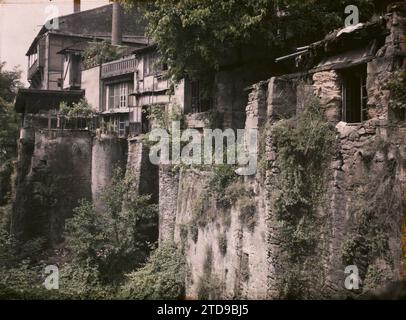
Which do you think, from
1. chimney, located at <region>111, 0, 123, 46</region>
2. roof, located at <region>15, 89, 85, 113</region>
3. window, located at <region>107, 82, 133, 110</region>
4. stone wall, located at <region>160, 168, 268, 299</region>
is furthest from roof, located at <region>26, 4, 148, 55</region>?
stone wall, located at <region>160, 168, 268, 299</region>

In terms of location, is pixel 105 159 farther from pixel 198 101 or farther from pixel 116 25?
pixel 116 25

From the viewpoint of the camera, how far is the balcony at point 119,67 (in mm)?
29328

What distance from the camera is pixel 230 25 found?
15.6m

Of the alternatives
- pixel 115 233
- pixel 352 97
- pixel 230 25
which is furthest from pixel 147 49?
pixel 352 97

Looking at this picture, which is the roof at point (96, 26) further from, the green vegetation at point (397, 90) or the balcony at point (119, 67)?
the green vegetation at point (397, 90)

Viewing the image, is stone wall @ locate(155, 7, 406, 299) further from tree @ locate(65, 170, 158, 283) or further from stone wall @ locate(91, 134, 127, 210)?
stone wall @ locate(91, 134, 127, 210)

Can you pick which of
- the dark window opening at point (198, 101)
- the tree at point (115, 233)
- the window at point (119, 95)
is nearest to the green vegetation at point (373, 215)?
the tree at point (115, 233)

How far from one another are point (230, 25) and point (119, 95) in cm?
1696

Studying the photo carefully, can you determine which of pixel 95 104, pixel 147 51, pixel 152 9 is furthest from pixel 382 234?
pixel 95 104

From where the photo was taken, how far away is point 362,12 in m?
16.8

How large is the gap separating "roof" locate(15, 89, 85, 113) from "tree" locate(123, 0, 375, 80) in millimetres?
14915

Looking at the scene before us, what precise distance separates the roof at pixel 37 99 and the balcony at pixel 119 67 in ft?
11.1
